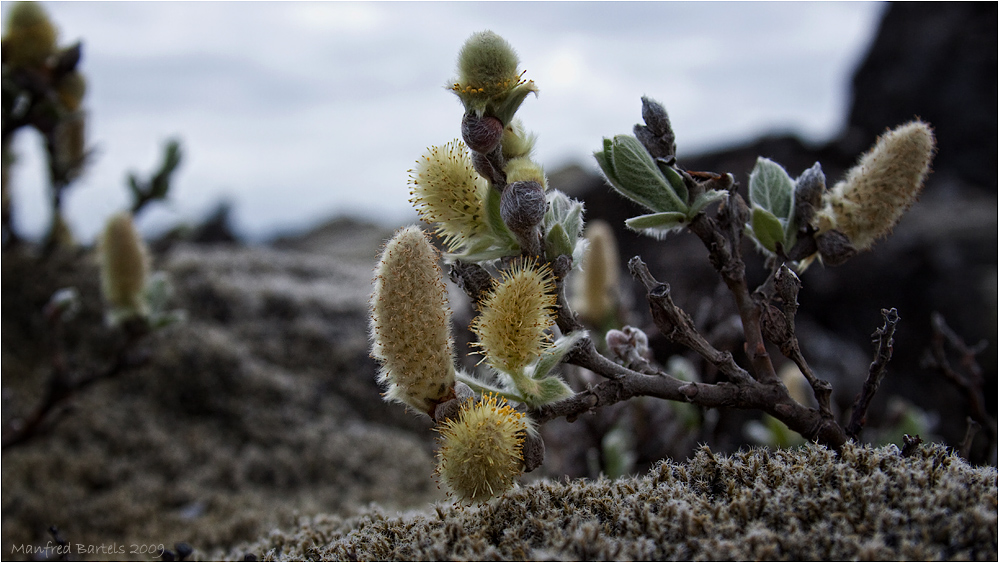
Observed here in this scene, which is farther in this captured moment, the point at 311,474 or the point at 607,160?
the point at 311,474

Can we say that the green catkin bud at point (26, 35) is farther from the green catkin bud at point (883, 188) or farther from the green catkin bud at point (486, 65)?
the green catkin bud at point (883, 188)

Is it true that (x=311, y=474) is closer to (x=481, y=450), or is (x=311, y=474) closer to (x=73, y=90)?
(x=73, y=90)

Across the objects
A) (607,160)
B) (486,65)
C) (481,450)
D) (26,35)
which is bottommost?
(481,450)

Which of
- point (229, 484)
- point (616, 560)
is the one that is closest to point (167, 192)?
point (229, 484)

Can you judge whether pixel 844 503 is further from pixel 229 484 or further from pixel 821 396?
pixel 229 484

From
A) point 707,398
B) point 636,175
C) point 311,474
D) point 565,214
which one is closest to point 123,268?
point 311,474

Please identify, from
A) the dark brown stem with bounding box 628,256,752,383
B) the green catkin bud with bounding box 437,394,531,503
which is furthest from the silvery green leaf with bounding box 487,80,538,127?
the green catkin bud with bounding box 437,394,531,503
